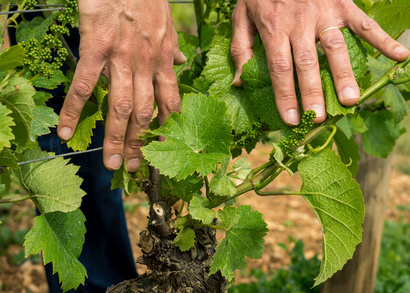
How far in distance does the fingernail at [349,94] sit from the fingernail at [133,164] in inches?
23.3

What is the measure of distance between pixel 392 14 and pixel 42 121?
3.65ft

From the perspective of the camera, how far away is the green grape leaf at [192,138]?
1.08 meters

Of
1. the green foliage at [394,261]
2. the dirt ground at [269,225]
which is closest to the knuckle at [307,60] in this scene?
the green foliage at [394,261]

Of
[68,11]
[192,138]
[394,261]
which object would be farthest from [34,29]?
[394,261]

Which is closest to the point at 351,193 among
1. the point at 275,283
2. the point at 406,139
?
the point at 275,283

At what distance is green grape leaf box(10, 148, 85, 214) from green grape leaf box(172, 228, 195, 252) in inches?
12.0

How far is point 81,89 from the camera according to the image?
3.71 feet

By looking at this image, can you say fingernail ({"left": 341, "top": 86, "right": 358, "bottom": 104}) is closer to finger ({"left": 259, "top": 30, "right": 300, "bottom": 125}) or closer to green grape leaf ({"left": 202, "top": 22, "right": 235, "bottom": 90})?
finger ({"left": 259, "top": 30, "right": 300, "bottom": 125})

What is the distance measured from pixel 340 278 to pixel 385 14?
1457 mm

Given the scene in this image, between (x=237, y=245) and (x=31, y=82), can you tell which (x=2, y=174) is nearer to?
(x=31, y=82)

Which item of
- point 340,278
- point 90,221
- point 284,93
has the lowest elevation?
point 340,278

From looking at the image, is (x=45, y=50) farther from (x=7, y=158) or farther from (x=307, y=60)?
(x=307, y=60)

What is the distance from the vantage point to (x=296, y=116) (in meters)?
1.19

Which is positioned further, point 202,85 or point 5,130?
point 202,85
